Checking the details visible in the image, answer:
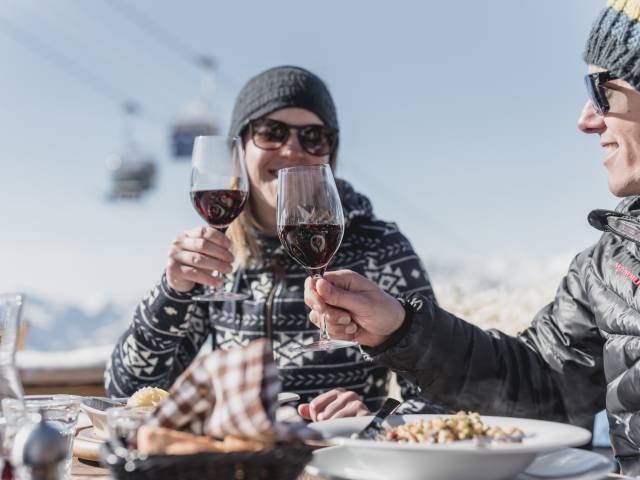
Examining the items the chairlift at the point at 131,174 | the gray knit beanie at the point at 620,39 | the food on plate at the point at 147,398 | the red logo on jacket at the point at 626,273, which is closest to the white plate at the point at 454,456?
the food on plate at the point at 147,398

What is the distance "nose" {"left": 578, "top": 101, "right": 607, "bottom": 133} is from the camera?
5.73 feet

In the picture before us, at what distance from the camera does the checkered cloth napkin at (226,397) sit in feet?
2.69

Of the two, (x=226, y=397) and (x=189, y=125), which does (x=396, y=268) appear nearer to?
(x=226, y=397)

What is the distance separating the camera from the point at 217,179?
200 centimetres

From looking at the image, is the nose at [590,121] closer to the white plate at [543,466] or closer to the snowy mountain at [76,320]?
the white plate at [543,466]

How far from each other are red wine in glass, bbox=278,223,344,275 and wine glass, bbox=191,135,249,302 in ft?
1.39

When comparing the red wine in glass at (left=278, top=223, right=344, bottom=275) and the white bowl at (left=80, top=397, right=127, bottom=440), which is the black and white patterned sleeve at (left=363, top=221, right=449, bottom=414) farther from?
the white bowl at (left=80, top=397, right=127, bottom=440)

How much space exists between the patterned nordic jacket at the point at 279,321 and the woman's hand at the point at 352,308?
0.72 meters

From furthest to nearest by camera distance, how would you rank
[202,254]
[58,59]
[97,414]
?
1. [58,59]
2. [202,254]
3. [97,414]

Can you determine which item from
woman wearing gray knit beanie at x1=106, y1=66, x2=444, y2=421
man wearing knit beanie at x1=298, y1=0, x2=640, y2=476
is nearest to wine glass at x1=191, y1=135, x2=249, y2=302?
woman wearing gray knit beanie at x1=106, y1=66, x2=444, y2=421

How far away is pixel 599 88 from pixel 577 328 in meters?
0.53

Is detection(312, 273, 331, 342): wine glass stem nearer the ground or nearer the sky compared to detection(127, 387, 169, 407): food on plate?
nearer the sky

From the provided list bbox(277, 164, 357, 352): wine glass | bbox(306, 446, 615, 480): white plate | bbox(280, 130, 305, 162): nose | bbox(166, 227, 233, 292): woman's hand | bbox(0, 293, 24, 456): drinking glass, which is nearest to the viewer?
bbox(306, 446, 615, 480): white plate

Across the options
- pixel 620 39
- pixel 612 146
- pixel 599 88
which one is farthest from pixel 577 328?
pixel 620 39
